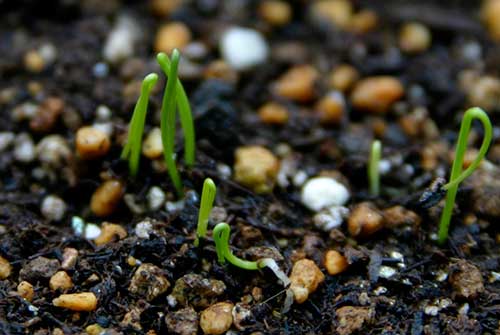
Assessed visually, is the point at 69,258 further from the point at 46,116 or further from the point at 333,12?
the point at 333,12

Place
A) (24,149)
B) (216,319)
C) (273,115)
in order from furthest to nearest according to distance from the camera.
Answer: (273,115) → (24,149) → (216,319)

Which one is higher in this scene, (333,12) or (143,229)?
(333,12)

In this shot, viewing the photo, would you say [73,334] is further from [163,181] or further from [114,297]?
[163,181]

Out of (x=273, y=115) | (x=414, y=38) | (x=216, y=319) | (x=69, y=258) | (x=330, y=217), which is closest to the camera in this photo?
(x=216, y=319)

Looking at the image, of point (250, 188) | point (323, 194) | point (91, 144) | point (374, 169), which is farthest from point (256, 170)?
point (91, 144)

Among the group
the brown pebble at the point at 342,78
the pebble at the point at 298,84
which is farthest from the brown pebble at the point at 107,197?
the brown pebble at the point at 342,78

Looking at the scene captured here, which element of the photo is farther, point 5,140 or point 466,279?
point 5,140

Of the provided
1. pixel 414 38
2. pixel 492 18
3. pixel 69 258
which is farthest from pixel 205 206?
pixel 492 18

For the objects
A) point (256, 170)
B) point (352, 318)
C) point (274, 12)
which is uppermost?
point (274, 12)
